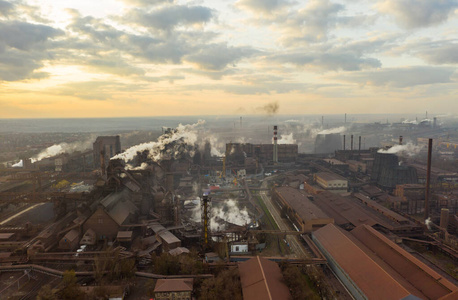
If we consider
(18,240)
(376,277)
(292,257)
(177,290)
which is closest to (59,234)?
(18,240)

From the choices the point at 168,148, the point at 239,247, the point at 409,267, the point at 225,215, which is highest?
the point at 168,148

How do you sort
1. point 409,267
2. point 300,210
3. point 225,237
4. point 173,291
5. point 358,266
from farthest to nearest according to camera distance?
point 300,210 → point 225,237 → point 358,266 → point 409,267 → point 173,291

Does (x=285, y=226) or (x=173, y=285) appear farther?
(x=285, y=226)

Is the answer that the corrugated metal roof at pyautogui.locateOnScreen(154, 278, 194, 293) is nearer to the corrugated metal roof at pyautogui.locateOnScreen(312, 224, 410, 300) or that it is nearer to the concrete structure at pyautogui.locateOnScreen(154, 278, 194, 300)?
the concrete structure at pyautogui.locateOnScreen(154, 278, 194, 300)

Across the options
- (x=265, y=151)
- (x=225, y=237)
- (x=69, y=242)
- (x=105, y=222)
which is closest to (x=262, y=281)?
(x=225, y=237)

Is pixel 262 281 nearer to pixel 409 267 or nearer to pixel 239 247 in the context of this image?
pixel 239 247

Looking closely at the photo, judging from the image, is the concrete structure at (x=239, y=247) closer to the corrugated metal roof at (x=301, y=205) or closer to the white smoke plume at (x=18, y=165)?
the corrugated metal roof at (x=301, y=205)
